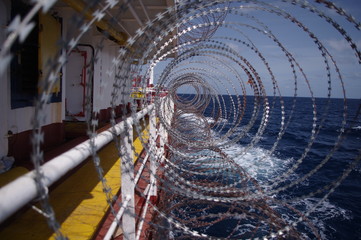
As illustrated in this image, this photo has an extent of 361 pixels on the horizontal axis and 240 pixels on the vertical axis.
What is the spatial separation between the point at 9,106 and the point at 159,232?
2.97m

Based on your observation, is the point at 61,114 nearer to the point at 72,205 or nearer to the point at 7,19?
the point at 7,19

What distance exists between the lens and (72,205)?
327cm

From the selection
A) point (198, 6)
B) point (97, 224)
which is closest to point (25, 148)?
point (97, 224)

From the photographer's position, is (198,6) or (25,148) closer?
(198,6)

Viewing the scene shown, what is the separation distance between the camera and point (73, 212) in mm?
3092

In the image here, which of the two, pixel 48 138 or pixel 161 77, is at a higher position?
pixel 161 77

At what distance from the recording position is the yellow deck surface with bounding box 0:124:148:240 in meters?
2.65

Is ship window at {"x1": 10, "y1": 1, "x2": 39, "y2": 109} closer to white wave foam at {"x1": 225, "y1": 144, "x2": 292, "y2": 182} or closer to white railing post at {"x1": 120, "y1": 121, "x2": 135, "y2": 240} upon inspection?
white railing post at {"x1": 120, "y1": 121, "x2": 135, "y2": 240}

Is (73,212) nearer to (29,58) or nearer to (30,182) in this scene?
(30,182)

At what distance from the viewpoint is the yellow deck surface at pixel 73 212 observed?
104 inches

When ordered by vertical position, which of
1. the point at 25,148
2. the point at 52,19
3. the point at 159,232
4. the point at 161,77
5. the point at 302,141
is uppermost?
the point at 52,19

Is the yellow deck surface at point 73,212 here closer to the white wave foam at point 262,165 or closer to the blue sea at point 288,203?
the blue sea at point 288,203

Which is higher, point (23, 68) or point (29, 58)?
point (29, 58)

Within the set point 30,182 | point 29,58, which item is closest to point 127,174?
point 30,182
